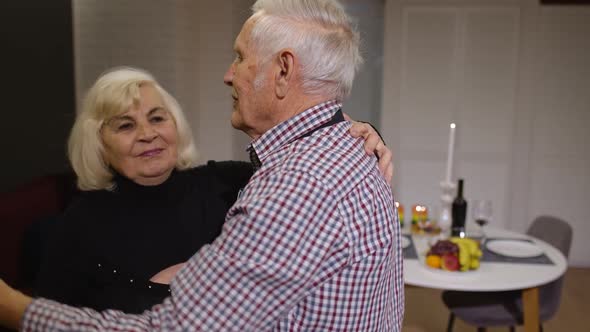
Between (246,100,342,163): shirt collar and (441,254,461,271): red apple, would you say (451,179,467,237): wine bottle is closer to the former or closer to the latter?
(441,254,461,271): red apple

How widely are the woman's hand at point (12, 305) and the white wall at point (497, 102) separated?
400 centimetres

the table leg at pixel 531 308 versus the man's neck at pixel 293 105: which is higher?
the man's neck at pixel 293 105

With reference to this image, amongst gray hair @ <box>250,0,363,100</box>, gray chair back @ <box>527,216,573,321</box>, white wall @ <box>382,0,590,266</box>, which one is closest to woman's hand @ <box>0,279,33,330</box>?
gray hair @ <box>250,0,363,100</box>

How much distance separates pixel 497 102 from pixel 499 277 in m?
2.55

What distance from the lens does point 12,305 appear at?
0.91 metres

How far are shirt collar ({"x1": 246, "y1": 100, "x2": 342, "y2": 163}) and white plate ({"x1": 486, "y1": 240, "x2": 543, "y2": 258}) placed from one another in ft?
6.30

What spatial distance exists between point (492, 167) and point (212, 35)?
2495 millimetres

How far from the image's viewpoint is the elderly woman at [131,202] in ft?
4.60

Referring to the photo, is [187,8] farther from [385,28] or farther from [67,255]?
[67,255]

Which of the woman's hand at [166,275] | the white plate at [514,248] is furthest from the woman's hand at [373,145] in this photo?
the white plate at [514,248]

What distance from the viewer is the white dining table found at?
2.28 metres

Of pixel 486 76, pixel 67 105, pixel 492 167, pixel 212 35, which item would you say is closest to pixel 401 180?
pixel 492 167

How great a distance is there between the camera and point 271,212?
32.2 inches

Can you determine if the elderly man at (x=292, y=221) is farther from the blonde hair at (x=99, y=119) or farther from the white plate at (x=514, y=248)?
the white plate at (x=514, y=248)
